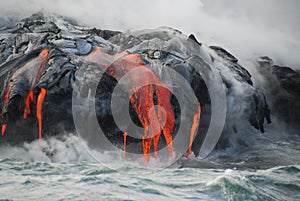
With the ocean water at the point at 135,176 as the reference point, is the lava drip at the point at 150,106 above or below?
above

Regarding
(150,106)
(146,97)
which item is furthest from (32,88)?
(150,106)

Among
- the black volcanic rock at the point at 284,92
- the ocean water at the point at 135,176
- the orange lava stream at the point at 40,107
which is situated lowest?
the ocean water at the point at 135,176

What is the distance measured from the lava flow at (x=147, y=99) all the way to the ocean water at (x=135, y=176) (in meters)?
1.25

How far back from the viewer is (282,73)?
2300cm

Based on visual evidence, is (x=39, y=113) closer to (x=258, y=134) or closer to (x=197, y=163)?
(x=197, y=163)

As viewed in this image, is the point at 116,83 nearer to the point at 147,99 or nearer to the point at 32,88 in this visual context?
the point at 147,99

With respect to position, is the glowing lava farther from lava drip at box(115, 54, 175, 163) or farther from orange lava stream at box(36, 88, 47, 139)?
lava drip at box(115, 54, 175, 163)

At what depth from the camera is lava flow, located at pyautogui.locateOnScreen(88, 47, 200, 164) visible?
1412 cm

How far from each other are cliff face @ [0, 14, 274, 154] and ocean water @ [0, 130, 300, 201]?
2.95 ft

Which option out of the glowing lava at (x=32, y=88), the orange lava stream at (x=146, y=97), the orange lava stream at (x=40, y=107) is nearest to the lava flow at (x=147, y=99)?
the orange lava stream at (x=146, y=97)

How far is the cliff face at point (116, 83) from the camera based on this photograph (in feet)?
44.6

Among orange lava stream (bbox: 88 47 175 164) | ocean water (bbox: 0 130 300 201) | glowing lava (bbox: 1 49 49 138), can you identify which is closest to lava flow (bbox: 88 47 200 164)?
orange lava stream (bbox: 88 47 175 164)

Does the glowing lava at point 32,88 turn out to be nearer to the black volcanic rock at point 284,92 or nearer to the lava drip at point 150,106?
the lava drip at point 150,106

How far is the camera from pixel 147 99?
571 inches
